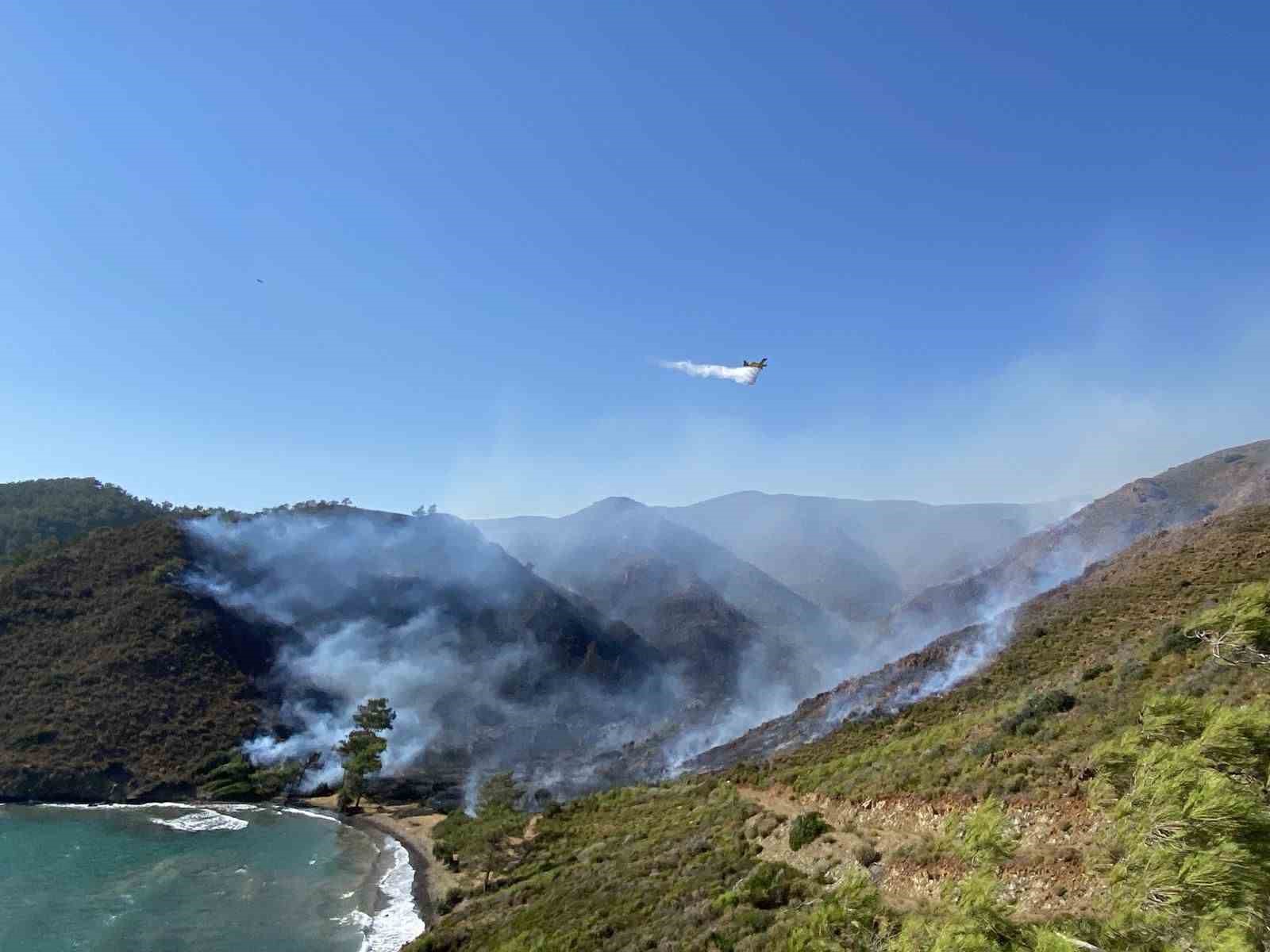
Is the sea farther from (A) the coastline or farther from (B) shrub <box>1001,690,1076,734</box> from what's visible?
(B) shrub <box>1001,690,1076,734</box>

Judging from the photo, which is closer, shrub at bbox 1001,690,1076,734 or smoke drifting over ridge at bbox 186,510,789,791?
shrub at bbox 1001,690,1076,734

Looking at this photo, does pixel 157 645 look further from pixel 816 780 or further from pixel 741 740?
pixel 816 780

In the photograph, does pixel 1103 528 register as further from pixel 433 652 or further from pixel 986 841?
pixel 986 841

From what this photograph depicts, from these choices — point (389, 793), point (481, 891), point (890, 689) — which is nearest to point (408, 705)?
point (389, 793)

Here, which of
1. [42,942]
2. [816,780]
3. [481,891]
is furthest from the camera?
[481,891]

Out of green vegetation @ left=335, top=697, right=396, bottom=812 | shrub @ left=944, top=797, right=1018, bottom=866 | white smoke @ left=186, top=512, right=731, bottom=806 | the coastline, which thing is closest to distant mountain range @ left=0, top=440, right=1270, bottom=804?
white smoke @ left=186, top=512, right=731, bottom=806

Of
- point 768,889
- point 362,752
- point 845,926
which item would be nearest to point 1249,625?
point 845,926
